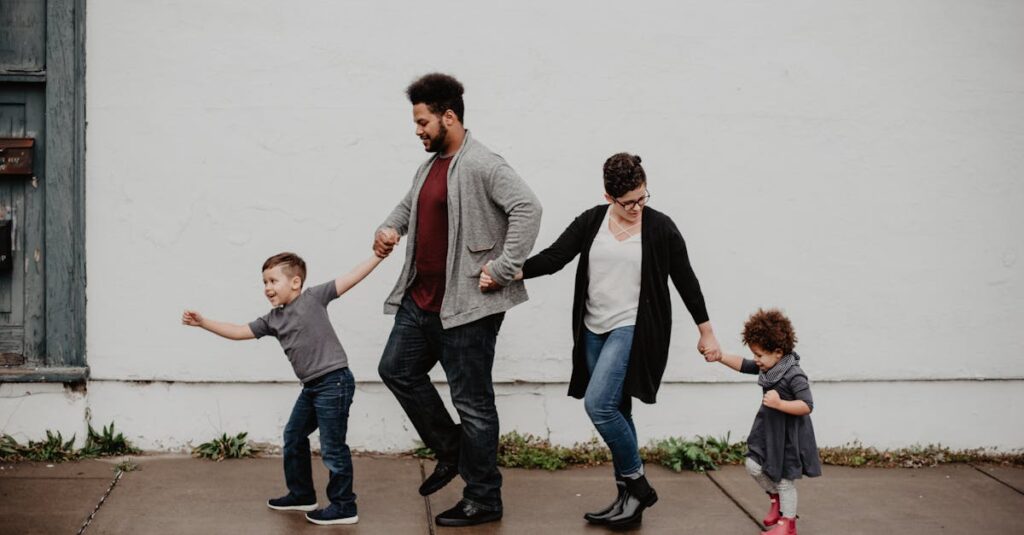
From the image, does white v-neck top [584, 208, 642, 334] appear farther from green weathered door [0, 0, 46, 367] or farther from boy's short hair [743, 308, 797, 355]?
green weathered door [0, 0, 46, 367]

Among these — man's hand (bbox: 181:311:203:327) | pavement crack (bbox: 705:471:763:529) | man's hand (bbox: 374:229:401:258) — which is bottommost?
pavement crack (bbox: 705:471:763:529)

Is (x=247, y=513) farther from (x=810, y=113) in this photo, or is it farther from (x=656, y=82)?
(x=810, y=113)

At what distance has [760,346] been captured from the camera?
14.5 ft

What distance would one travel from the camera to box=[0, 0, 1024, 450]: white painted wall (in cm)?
547

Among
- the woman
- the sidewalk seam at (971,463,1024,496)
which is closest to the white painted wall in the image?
the sidewalk seam at (971,463,1024,496)

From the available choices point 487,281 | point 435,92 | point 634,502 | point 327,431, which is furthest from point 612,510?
point 435,92

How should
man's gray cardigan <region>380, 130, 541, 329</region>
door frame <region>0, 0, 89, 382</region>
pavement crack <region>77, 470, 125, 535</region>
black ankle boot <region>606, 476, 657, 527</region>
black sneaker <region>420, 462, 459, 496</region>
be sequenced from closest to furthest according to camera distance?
→ man's gray cardigan <region>380, 130, 541, 329</region>
pavement crack <region>77, 470, 125, 535</region>
black ankle boot <region>606, 476, 657, 527</region>
black sneaker <region>420, 462, 459, 496</region>
door frame <region>0, 0, 89, 382</region>

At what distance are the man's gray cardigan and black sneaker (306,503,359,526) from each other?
951mm

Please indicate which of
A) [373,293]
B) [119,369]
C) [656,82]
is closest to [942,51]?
[656,82]

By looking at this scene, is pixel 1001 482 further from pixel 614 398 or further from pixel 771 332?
pixel 614 398

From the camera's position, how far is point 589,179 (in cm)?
562

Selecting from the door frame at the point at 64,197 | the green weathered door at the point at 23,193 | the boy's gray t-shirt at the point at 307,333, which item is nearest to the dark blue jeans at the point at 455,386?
the boy's gray t-shirt at the point at 307,333

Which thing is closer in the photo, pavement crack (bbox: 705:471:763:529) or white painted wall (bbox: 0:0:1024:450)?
pavement crack (bbox: 705:471:763:529)

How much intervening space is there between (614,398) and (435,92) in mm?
1502
